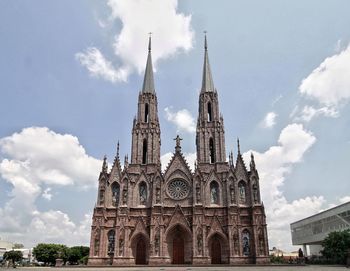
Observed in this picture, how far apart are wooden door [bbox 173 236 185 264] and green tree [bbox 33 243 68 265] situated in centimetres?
2675

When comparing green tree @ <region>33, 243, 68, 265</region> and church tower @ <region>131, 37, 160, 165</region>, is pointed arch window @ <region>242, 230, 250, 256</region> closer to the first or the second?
church tower @ <region>131, 37, 160, 165</region>

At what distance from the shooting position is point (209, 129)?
49.5 metres

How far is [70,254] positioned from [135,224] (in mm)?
28399

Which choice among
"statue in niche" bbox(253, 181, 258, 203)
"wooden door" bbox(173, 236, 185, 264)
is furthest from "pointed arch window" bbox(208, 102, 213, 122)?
"wooden door" bbox(173, 236, 185, 264)

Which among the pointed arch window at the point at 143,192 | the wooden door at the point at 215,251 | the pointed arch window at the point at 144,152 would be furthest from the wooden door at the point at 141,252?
the pointed arch window at the point at 144,152

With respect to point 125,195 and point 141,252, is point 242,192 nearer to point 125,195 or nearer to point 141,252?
point 141,252

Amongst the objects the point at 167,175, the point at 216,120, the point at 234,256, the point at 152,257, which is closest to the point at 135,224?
the point at 152,257

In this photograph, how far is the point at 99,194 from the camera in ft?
145

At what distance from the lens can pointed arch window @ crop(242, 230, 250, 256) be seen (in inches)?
1624

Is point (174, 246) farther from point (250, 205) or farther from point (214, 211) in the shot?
point (250, 205)

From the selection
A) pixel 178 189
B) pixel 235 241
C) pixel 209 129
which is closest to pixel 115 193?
pixel 178 189

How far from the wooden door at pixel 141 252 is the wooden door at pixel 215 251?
9.08 metres

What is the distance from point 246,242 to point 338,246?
10832mm

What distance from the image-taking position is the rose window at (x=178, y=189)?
148 ft
